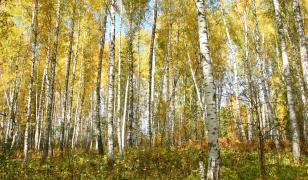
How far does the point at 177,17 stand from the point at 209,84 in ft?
47.0

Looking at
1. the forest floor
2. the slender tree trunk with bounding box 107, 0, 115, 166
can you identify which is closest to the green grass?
the forest floor

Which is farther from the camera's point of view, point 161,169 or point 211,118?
point 161,169

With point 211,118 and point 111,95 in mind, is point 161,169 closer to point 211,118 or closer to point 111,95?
point 111,95

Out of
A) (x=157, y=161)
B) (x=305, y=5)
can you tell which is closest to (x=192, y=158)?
(x=157, y=161)

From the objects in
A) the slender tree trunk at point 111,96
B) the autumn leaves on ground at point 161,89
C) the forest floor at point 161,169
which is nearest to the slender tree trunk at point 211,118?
the autumn leaves on ground at point 161,89

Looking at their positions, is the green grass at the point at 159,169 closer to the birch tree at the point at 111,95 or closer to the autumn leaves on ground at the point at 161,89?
the autumn leaves on ground at the point at 161,89

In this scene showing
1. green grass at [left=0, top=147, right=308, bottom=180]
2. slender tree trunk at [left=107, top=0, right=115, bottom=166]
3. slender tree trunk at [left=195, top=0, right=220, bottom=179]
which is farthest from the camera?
slender tree trunk at [left=107, top=0, right=115, bottom=166]

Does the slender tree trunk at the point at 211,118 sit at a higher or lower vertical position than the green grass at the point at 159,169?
higher

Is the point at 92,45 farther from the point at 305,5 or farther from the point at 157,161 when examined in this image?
the point at 305,5

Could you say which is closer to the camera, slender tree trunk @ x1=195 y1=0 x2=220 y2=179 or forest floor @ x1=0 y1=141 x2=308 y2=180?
slender tree trunk @ x1=195 y1=0 x2=220 y2=179

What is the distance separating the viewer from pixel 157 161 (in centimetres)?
1107

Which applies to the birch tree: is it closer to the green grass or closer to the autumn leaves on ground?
the autumn leaves on ground

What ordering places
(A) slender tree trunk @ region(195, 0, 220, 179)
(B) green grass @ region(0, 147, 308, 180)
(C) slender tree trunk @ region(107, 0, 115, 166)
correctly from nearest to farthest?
1. (A) slender tree trunk @ region(195, 0, 220, 179)
2. (B) green grass @ region(0, 147, 308, 180)
3. (C) slender tree trunk @ region(107, 0, 115, 166)

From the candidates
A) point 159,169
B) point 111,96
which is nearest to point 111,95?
point 111,96
